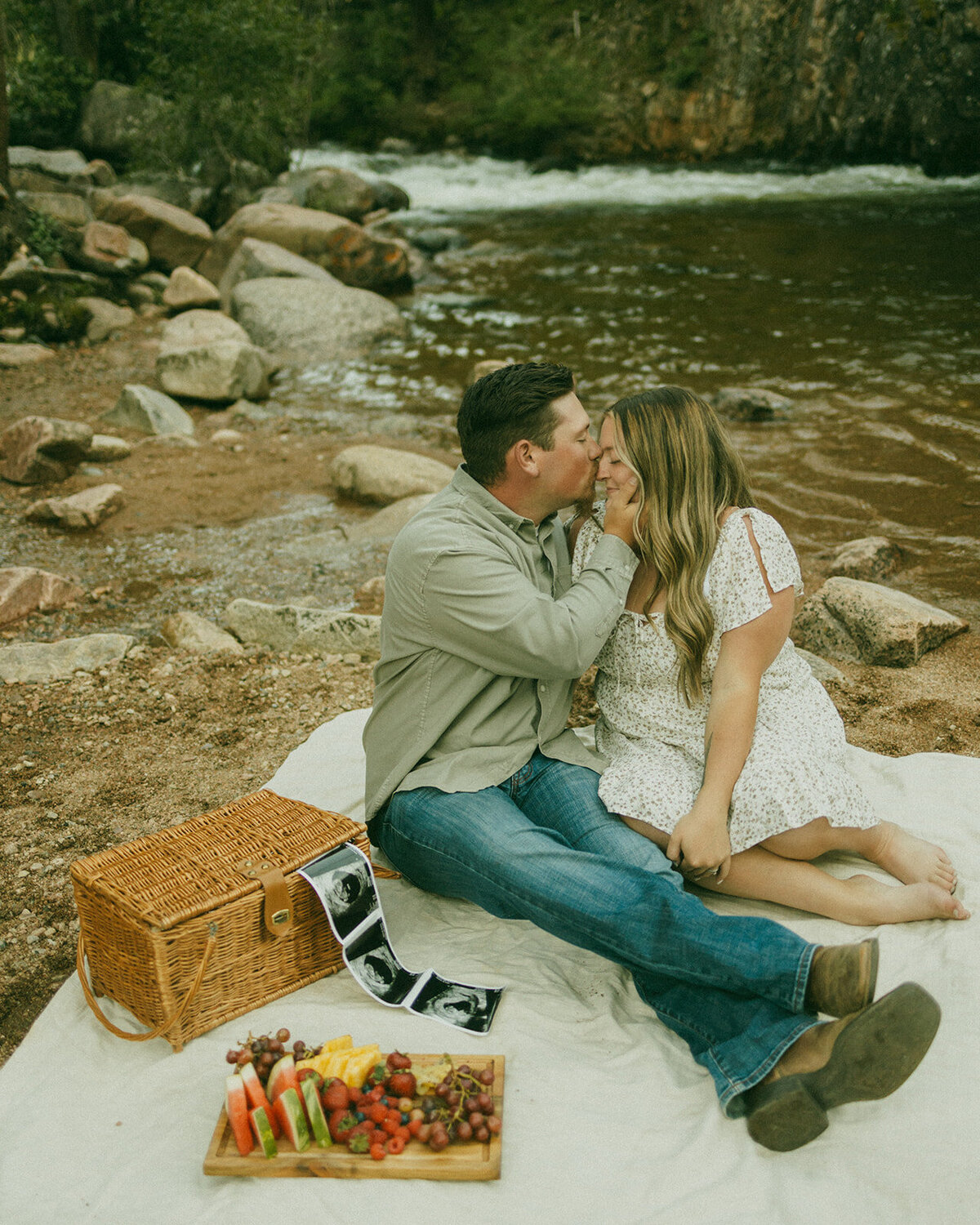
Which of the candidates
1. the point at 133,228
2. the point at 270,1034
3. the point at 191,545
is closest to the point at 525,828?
the point at 270,1034

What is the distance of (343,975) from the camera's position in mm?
2688

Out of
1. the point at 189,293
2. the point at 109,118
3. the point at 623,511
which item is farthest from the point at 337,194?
the point at 623,511

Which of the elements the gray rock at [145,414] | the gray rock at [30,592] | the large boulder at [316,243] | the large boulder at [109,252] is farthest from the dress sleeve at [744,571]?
the large boulder at [109,252]

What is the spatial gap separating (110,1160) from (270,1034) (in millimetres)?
429

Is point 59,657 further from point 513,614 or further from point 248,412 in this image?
point 248,412

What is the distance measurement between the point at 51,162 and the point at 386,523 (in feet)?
45.3

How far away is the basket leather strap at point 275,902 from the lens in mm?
2441

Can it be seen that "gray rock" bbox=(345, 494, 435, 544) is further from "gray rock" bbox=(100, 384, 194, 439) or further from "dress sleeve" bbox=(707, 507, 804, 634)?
"dress sleeve" bbox=(707, 507, 804, 634)

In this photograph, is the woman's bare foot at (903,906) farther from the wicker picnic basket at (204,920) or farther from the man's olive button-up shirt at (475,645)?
the wicker picnic basket at (204,920)

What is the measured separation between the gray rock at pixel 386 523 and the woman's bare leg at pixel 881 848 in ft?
12.5

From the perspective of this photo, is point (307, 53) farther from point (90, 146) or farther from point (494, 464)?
point (494, 464)

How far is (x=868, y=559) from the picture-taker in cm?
554

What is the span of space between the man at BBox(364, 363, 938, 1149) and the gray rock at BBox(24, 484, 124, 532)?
13.6ft

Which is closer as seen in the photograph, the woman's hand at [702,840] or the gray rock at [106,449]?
the woman's hand at [702,840]
